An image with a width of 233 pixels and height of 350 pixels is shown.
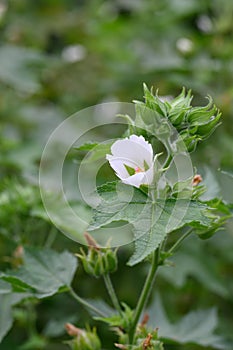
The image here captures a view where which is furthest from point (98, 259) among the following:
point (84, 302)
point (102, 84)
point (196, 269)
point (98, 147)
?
point (102, 84)

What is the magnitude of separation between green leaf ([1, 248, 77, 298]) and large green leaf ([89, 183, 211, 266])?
27cm

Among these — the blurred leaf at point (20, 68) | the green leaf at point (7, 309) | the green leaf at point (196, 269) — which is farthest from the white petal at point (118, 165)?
the blurred leaf at point (20, 68)

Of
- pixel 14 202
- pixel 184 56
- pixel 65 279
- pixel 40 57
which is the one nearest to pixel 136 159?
pixel 65 279

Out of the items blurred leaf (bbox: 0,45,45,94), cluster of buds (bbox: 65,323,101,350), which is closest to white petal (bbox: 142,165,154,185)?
cluster of buds (bbox: 65,323,101,350)

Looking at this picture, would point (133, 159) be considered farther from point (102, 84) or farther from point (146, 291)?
point (102, 84)

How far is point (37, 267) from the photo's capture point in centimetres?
Answer: 122

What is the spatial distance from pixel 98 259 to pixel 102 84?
55.0 inches

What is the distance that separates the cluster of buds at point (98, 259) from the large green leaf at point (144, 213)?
22 centimetres

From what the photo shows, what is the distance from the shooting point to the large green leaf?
89 centimetres

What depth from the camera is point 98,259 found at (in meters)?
1.15

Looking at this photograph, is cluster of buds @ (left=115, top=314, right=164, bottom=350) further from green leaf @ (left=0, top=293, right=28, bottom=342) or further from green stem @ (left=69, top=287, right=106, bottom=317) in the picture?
green leaf @ (left=0, top=293, right=28, bottom=342)

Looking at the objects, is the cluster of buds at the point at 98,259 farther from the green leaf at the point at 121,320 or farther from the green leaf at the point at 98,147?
the green leaf at the point at 98,147

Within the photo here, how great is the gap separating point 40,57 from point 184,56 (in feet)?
1.84

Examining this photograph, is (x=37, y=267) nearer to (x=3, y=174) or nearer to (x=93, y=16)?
(x=3, y=174)
